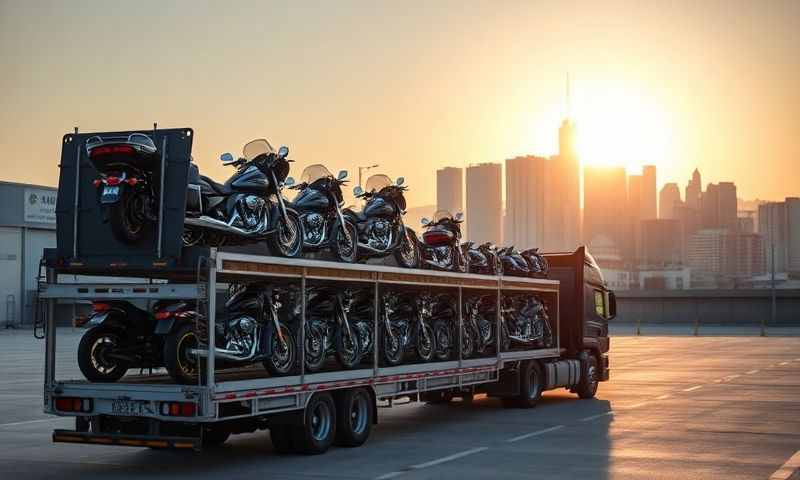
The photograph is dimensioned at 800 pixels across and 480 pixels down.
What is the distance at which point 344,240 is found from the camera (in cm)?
1645

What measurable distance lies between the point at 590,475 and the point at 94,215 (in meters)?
6.07

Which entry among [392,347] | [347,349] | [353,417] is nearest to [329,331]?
[347,349]

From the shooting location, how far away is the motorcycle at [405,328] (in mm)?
16328

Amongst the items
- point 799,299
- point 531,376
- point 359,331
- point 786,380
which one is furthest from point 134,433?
point 799,299

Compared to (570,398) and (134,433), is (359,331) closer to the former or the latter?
(134,433)

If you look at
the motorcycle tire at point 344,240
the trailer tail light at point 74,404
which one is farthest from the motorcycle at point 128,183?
the motorcycle tire at point 344,240

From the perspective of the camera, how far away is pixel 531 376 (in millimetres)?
21266

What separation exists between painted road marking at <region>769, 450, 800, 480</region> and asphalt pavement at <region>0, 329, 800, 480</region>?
0.10 metres

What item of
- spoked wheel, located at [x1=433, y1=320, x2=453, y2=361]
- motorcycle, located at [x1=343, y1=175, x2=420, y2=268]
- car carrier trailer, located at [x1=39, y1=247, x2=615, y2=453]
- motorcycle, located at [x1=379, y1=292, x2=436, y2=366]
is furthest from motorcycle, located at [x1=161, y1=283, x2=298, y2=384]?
spoked wheel, located at [x1=433, y1=320, x2=453, y2=361]

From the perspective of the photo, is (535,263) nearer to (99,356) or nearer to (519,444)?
(519,444)

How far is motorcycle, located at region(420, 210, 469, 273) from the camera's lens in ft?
63.2

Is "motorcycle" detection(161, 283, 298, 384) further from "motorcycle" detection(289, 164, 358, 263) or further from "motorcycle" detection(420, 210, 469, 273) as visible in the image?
"motorcycle" detection(420, 210, 469, 273)

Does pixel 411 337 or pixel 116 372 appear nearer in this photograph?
pixel 116 372

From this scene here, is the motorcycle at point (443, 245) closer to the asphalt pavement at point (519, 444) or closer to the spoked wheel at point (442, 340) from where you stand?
the spoked wheel at point (442, 340)
